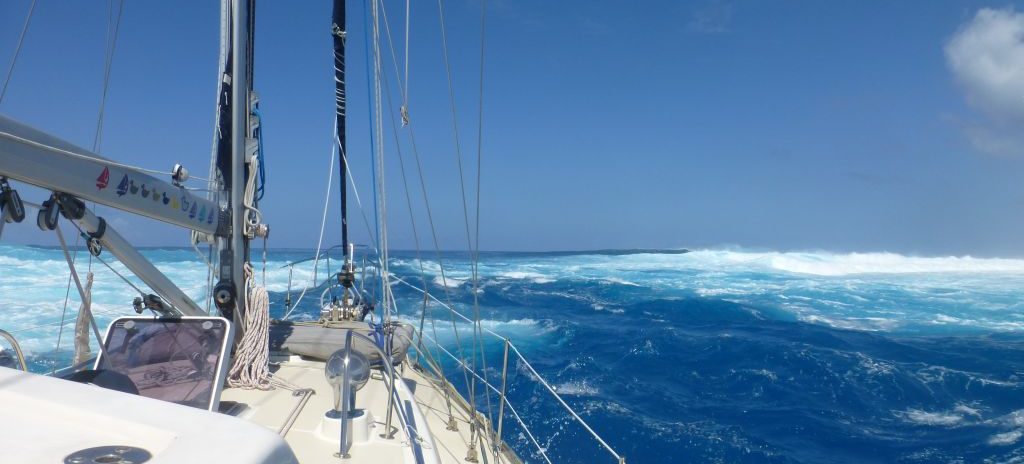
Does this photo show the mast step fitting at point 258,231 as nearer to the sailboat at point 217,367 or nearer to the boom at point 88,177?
the sailboat at point 217,367

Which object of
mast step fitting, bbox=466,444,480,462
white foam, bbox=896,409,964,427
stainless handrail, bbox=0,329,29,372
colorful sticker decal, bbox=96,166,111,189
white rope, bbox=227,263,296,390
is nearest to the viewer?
stainless handrail, bbox=0,329,29,372

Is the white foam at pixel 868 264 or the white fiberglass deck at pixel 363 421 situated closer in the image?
the white fiberglass deck at pixel 363 421

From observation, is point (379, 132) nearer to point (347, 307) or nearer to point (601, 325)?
point (347, 307)

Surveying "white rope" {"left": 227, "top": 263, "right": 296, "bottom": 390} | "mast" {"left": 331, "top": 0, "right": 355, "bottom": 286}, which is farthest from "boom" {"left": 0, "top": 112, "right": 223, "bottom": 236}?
"mast" {"left": 331, "top": 0, "right": 355, "bottom": 286}

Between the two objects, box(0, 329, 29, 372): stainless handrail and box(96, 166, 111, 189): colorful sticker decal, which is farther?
box(96, 166, 111, 189): colorful sticker decal

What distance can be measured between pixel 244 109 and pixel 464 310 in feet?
33.4

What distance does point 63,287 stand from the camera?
47.9ft

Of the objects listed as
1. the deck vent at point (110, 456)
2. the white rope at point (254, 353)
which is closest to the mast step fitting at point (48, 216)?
the white rope at point (254, 353)

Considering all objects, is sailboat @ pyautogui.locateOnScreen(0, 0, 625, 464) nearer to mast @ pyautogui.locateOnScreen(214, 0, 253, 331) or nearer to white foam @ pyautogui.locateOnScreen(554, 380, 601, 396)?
mast @ pyautogui.locateOnScreen(214, 0, 253, 331)

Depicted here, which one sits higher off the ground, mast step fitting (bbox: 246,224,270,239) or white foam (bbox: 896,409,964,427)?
mast step fitting (bbox: 246,224,270,239)

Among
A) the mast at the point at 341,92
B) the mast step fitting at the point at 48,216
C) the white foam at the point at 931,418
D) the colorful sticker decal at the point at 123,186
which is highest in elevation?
the mast at the point at 341,92

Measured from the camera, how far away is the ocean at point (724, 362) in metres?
6.72

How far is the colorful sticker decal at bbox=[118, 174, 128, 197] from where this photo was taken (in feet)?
9.77

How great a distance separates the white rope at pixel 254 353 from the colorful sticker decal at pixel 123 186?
1350mm
